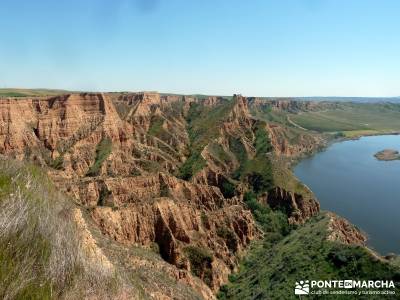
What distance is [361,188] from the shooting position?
11031cm

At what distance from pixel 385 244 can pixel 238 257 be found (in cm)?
2956

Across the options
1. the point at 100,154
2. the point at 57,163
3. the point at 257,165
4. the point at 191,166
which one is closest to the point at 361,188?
the point at 257,165

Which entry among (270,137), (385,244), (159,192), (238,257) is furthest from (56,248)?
(270,137)

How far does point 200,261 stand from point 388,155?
5275 inches

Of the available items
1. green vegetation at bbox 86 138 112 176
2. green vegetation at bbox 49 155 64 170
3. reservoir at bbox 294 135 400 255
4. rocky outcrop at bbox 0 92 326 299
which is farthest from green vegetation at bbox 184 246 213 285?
green vegetation at bbox 49 155 64 170

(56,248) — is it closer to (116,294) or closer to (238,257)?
(116,294)

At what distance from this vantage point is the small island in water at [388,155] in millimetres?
157450

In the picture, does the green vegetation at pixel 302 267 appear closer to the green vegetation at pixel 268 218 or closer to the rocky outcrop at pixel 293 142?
the green vegetation at pixel 268 218

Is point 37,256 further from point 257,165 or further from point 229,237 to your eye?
point 257,165

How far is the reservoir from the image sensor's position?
7775 cm

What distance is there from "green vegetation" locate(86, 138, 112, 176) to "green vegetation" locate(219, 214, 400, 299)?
37587 mm

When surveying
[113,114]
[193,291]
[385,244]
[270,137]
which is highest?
[113,114]

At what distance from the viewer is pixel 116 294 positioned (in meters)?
12.0

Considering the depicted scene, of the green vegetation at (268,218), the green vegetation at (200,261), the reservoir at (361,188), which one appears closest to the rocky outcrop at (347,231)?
the reservoir at (361,188)
